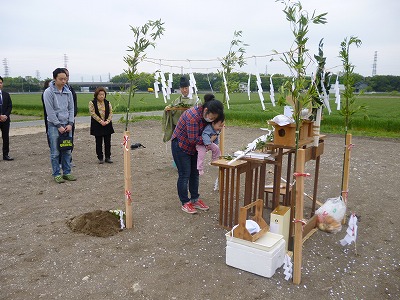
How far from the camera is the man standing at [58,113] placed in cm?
621

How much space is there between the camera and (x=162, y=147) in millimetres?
10727

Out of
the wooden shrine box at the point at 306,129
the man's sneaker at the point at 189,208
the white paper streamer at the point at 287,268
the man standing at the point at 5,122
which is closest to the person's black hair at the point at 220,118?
the wooden shrine box at the point at 306,129

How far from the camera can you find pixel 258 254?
3488mm

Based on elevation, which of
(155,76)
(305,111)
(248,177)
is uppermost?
(155,76)

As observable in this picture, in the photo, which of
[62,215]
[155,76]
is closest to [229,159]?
[155,76]

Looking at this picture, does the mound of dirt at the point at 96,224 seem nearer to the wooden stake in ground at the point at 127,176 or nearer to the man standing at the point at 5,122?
the wooden stake in ground at the point at 127,176

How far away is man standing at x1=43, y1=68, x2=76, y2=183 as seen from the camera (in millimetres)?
6211

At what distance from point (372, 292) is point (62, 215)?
4.00 m

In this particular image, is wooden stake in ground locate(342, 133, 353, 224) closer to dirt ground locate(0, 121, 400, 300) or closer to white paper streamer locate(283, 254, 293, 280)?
dirt ground locate(0, 121, 400, 300)

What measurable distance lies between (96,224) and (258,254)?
87.3 inches

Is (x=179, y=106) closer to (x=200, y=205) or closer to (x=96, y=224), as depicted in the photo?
(x=200, y=205)

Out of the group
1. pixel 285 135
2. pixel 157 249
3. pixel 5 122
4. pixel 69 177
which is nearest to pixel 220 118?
pixel 285 135

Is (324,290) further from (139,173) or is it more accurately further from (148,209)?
(139,173)

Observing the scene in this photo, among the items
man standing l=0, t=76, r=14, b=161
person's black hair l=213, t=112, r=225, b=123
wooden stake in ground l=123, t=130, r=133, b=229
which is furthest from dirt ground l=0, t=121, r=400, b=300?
man standing l=0, t=76, r=14, b=161
